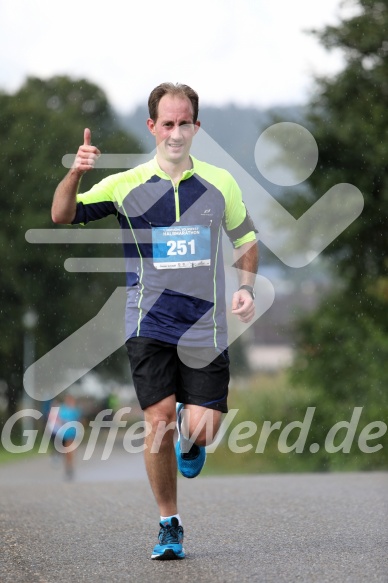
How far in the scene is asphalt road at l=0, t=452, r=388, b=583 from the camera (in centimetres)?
589

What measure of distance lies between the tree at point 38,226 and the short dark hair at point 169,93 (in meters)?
33.0

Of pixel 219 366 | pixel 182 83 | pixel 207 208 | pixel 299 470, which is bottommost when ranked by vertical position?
pixel 299 470

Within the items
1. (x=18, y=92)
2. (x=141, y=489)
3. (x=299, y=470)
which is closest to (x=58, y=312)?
(x=18, y=92)

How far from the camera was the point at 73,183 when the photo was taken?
20.7ft

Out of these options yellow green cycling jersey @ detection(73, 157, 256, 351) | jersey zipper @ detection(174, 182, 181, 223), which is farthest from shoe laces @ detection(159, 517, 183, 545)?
jersey zipper @ detection(174, 182, 181, 223)

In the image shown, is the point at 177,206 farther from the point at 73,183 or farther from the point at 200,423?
the point at 200,423

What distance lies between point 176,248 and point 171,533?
1330mm

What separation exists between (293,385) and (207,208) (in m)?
27.9

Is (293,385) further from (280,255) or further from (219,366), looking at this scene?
(219,366)

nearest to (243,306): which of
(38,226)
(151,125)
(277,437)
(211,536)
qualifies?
(151,125)

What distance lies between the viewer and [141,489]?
13.0 metres

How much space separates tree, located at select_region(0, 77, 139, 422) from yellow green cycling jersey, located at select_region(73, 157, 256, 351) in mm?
33025

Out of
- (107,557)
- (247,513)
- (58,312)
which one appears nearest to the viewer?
(107,557)

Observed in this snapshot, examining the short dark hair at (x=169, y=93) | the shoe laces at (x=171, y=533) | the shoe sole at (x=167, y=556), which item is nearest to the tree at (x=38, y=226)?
the short dark hair at (x=169, y=93)
